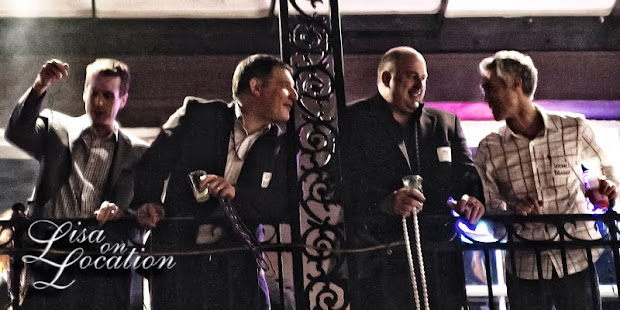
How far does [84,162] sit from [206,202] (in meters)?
0.64

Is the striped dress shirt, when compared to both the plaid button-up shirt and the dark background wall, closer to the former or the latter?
the dark background wall

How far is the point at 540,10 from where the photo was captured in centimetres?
736

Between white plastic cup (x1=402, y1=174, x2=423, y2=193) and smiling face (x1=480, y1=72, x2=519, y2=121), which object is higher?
smiling face (x1=480, y1=72, x2=519, y2=121)

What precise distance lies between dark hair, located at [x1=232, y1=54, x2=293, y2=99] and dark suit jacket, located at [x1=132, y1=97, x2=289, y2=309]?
11cm

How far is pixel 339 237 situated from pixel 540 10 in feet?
10.1

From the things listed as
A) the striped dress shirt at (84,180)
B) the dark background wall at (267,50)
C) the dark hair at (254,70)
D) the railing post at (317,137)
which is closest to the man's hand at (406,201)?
the railing post at (317,137)

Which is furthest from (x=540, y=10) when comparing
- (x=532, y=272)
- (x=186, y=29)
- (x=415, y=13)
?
(x=532, y=272)

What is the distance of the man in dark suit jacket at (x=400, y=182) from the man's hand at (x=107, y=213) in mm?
1028

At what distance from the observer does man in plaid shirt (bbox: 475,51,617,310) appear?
5000mm

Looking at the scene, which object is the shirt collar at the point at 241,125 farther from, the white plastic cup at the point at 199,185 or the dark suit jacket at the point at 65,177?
the dark suit jacket at the point at 65,177

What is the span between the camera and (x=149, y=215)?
192 inches

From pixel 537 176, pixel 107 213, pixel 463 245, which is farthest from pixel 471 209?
pixel 107 213

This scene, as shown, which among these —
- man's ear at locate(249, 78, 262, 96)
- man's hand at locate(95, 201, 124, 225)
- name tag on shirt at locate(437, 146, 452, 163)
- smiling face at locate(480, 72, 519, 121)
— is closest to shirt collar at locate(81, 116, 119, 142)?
man's hand at locate(95, 201, 124, 225)

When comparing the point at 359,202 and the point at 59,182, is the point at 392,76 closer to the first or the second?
the point at 359,202
